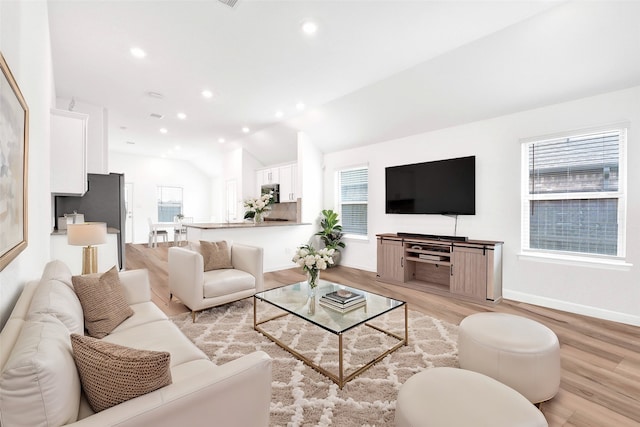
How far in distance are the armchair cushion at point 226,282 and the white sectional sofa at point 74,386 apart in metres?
1.41

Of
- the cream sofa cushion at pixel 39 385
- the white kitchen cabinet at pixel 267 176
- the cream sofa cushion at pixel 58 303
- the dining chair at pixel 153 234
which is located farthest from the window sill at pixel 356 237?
the dining chair at pixel 153 234

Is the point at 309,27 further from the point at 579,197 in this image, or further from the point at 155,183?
the point at 155,183

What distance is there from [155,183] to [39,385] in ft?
32.6

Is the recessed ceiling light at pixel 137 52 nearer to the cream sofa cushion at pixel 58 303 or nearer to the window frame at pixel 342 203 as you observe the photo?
the cream sofa cushion at pixel 58 303

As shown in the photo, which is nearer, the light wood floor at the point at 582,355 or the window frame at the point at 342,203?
the light wood floor at the point at 582,355

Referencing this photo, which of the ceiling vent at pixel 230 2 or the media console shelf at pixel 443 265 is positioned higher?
the ceiling vent at pixel 230 2

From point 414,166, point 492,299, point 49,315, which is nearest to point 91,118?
point 49,315

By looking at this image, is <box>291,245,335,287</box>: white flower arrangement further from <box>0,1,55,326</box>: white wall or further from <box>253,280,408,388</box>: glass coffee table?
<box>0,1,55,326</box>: white wall

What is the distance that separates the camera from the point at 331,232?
577 cm

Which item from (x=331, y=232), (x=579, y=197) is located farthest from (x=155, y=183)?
(x=579, y=197)

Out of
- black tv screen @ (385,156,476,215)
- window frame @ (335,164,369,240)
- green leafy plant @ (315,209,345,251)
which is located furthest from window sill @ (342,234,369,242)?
black tv screen @ (385,156,476,215)

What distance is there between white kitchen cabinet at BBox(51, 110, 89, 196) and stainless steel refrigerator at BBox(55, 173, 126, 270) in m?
1.65

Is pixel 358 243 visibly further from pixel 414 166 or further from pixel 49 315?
pixel 49 315

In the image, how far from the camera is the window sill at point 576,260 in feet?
9.84
